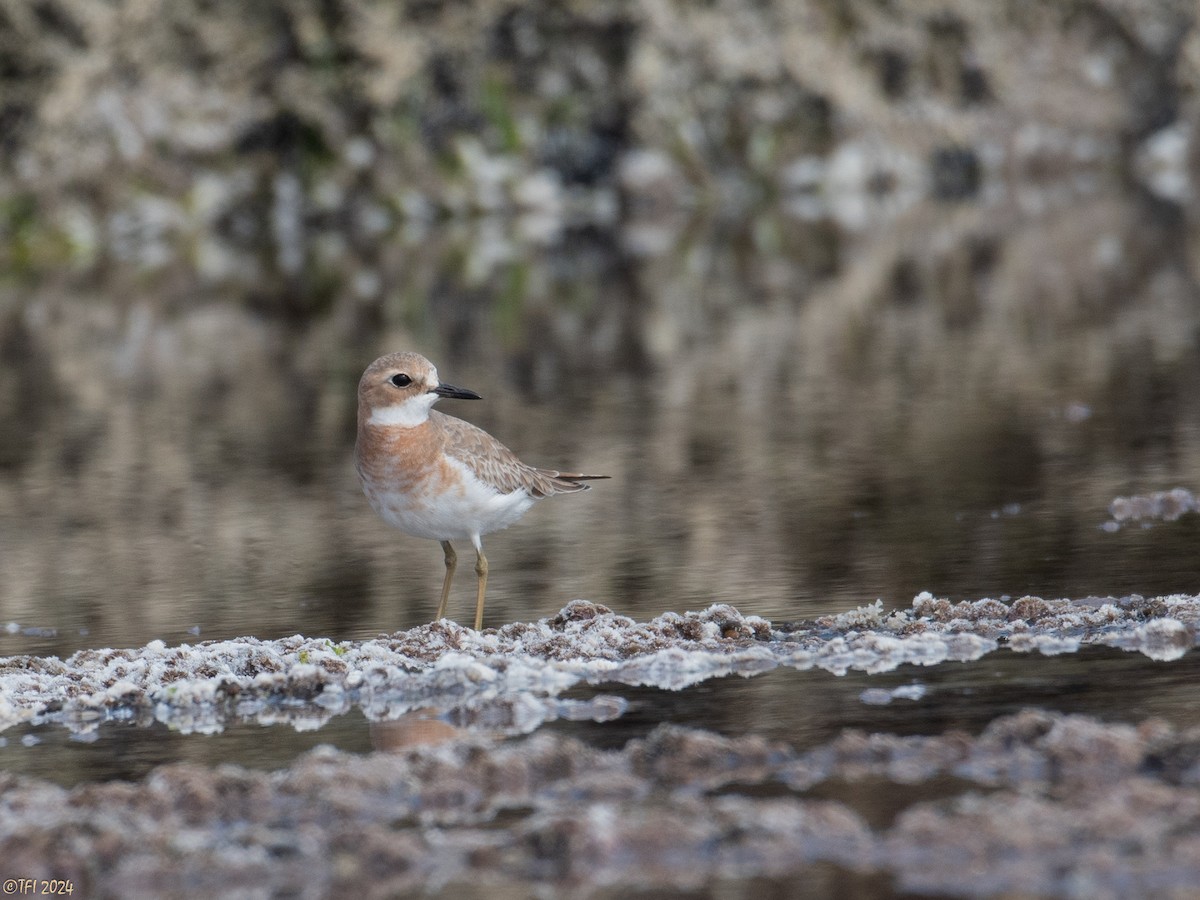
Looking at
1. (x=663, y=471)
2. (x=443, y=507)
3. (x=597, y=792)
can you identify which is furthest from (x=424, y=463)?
(x=663, y=471)

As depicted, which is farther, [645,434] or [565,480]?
[645,434]

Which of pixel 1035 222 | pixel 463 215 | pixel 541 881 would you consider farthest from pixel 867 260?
pixel 541 881

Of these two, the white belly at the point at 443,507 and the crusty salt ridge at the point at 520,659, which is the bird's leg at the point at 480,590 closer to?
the white belly at the point at 443,507

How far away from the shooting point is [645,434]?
502 inches

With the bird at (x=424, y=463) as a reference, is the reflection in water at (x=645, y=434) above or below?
below

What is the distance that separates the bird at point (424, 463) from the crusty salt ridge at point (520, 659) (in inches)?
24.2

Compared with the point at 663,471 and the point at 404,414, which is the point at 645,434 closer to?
the point at 663,471

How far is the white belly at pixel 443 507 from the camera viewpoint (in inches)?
300

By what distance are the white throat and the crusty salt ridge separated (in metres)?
0.91

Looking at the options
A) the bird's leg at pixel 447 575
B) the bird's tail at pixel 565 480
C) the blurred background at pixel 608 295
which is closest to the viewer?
the bird's leg at pixel 447 575

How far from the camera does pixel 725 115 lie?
35.9 metres

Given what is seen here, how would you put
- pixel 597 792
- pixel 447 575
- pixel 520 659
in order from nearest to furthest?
pixel 597 792, pixel 520 659, pixel 447 575

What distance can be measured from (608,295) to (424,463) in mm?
13946

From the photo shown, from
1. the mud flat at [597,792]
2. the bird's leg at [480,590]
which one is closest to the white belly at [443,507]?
the bird's leg at [480,590]
